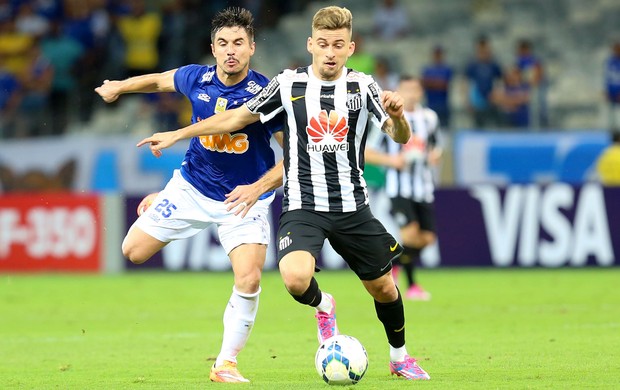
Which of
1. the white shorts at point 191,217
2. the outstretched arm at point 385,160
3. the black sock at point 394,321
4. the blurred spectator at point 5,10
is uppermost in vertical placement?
the blurred spectator at point 5,10

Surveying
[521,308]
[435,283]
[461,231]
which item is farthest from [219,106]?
[461,231]

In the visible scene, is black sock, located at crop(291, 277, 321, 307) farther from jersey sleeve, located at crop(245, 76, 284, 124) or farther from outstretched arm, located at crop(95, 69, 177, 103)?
outstretched arm, located at crop(95, 69, 177, 103)

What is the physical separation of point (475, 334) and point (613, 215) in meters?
6.93

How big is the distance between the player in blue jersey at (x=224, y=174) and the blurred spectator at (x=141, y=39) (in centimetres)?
1379

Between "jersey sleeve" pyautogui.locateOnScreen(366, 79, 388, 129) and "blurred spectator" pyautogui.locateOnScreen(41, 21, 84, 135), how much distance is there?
544 inches

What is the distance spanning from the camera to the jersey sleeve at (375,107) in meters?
7.05

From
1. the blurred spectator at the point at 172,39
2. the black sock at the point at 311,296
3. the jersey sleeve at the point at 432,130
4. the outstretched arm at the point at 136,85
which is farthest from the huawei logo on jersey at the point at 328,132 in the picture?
the blurred spectator at the point at 172,39

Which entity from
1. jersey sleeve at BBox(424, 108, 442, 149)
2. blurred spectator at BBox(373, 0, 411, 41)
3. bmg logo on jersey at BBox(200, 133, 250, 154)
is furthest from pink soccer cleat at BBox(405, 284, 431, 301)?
blurred spectator at BBox(373, 0, 411, 41)

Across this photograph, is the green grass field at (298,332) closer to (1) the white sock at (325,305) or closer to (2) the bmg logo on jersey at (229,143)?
(1) the white sock at (325,305)

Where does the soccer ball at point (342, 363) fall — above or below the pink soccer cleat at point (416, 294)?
above

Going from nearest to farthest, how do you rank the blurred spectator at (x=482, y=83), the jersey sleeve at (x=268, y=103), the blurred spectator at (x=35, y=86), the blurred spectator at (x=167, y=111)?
the jersey sleeve at (x=268, y=103) < the blurred spectator at (x=482, y=83) < the blurred spectator at (x=167, y=111) < the blurred spectator at (x=35, y=86)

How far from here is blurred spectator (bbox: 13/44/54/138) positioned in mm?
20766

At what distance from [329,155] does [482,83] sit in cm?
1201

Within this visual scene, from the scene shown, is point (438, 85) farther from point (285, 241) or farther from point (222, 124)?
point (285, 241)
